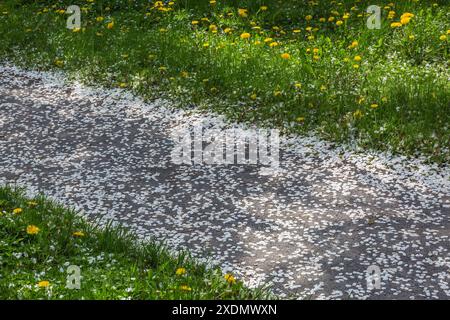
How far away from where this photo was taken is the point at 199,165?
7031mm

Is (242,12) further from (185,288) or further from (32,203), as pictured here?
(185,288)

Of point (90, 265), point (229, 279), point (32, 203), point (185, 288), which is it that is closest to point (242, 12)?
point (32, 203)

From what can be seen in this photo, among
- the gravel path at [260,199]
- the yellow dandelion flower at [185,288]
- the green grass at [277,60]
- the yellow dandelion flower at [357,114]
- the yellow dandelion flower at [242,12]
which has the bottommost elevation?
the gravel path at [260,199]

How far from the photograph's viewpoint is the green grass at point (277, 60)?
7.50 m

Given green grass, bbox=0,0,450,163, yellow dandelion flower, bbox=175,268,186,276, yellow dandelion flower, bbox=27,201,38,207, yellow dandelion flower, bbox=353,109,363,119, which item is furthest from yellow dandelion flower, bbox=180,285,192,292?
yellow dandelion flower, bbox=353,109,363,119

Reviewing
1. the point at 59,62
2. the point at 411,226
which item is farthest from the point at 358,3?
the point at 411,226

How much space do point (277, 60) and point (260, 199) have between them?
140 inches

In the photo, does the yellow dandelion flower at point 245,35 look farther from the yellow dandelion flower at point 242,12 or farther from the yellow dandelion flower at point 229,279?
the yellow dandelion flower at point 229,279

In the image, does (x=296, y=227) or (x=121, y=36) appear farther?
(x=121, y=36)

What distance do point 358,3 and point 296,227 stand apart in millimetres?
6736

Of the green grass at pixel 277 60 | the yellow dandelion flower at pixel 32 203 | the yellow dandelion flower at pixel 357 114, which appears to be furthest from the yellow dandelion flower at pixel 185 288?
the yellow dandelion flower at pixel 357 114

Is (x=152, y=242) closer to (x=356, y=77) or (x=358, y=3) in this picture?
(x=356, y=77)

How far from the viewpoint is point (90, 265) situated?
15.8 feet

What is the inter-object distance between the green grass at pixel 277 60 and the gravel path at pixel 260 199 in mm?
495
